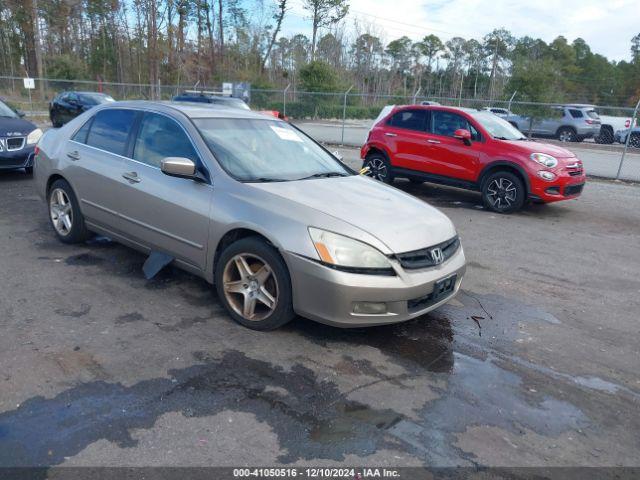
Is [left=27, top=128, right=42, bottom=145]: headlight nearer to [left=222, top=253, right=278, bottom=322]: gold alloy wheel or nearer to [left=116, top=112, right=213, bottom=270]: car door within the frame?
[left=116, top=112, right=213, bottom=270]: car door

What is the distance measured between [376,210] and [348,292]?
32.0 inches

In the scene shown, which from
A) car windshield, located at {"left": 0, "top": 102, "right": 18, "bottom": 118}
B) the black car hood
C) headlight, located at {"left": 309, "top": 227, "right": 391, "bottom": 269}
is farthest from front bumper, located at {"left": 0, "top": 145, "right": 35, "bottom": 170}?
headlight, located at {"left": 309, "top": 227, "right": 391, "bottom": 269}

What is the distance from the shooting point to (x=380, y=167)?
10.8m

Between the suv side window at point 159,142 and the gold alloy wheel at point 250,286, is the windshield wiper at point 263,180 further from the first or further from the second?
the gold alloy wheel at point 250,286

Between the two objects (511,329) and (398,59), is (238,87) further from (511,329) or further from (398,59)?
(398,59)

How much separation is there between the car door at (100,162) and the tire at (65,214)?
15 cm

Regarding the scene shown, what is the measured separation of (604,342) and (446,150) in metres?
5.91

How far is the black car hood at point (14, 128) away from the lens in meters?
9.05

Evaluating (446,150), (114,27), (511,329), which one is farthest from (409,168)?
(114,27)

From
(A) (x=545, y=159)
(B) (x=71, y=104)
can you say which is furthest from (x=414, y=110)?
(B) (x=71, y=104)

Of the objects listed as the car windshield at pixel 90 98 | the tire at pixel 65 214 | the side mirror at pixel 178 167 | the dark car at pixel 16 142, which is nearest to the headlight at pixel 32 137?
the dark car at pixel 16 142

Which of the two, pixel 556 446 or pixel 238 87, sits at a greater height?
pixel 238 87

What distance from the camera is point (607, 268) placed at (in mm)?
6297

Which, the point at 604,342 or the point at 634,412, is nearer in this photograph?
the point at 634,412
